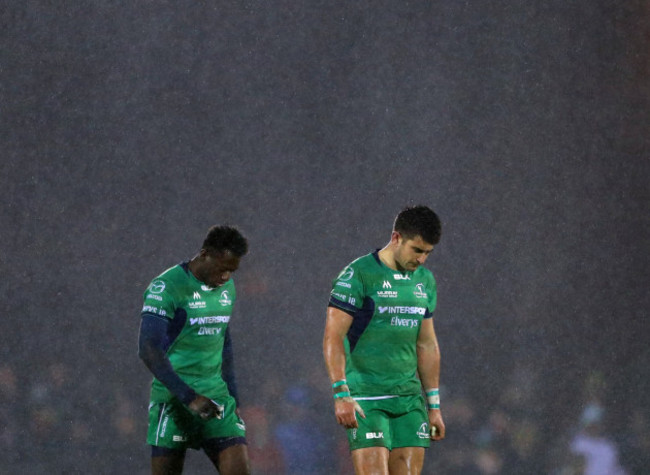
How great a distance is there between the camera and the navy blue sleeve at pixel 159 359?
450 centimetres

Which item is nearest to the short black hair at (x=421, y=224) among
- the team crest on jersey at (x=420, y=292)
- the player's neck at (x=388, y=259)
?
the player's neck at (x=388, y=259)

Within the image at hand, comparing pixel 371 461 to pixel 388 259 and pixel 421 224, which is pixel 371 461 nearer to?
pixel 388 259

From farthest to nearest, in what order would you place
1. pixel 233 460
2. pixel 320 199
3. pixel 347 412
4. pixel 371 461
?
1. pixel 320 199
2. pixel 233 460
3. pixel 371 461
4. pixel 347 412

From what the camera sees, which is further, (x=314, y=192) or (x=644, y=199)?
(x=644, y=199)

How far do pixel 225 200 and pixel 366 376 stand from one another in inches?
106

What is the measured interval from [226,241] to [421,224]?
0.96 meters

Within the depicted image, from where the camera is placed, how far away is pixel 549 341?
295 inches

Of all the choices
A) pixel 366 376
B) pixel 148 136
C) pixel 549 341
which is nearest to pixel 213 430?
pixel 366 376

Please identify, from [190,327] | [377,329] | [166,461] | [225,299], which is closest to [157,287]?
[190,327]

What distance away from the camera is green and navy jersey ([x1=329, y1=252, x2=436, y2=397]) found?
4.68 meters

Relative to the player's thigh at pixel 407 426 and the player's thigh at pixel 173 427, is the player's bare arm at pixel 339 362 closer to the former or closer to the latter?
the player's thigh at pixel 407 426

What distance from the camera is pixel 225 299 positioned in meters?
4.98

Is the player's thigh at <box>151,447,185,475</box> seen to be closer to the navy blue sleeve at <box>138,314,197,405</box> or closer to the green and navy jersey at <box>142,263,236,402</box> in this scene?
the green and navy jersey at <box>142,263,236,402</box>

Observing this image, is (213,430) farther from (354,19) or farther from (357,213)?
(354,19)
